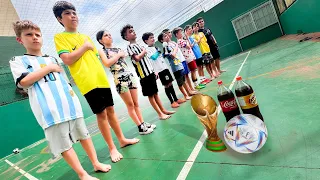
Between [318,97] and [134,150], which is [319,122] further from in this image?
[134,150]

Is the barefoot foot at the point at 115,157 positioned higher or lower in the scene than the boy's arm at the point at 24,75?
lower

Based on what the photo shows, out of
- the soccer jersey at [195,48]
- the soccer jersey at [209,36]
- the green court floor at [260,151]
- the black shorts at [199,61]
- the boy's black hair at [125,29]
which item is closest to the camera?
the green court floor at [260,151]

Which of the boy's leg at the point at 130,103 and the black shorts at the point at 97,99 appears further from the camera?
the boy's leg at the point at 130,103

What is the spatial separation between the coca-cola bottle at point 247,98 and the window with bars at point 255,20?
1368cm

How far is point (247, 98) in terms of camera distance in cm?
155

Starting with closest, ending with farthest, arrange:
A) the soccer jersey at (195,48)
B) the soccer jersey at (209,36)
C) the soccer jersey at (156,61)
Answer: the soccer jersey at (156,61)
the soccer jersey at (195,48)
the soccer jersey at (209,36)

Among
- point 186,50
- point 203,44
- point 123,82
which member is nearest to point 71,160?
point 123,82

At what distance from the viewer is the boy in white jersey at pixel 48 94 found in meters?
1.55

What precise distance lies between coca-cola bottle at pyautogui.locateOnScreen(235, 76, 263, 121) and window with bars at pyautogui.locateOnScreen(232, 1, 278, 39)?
44.9ft

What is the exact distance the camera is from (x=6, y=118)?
25.8ft

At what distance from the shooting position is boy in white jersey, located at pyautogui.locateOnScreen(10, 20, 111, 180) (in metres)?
1.55

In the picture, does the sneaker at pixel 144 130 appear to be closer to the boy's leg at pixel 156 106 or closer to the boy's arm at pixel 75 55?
the boy's leg at pixel 156 106

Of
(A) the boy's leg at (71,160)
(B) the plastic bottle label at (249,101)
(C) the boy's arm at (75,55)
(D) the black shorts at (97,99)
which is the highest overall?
(C) the boy's arm at (75,55)

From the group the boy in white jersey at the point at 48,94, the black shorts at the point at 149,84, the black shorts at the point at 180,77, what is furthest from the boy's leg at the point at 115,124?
the black shorts at the point at 180,77
